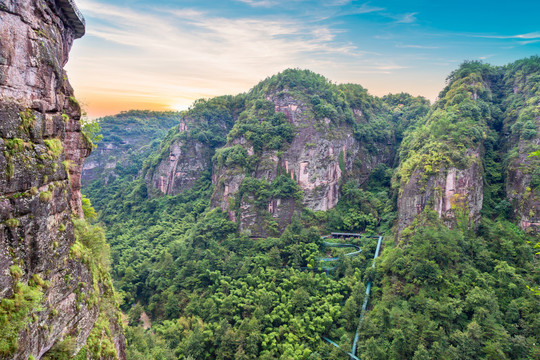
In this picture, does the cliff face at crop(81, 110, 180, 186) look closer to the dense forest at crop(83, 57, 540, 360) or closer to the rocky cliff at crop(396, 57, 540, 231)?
the dense forest at crop(83, 57, 540, 360)

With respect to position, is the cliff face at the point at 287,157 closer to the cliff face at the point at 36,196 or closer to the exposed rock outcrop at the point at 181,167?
the exposed rock outcrop at the point at 181,167

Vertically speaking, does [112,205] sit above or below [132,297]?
above

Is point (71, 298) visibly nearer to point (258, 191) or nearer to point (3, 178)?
point (3, 178)

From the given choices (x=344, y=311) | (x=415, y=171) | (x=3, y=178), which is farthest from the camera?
(x=415, y=171)

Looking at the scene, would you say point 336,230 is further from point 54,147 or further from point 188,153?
point 54,147

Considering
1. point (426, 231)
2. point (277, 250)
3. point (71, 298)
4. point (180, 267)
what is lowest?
point (180, 267)

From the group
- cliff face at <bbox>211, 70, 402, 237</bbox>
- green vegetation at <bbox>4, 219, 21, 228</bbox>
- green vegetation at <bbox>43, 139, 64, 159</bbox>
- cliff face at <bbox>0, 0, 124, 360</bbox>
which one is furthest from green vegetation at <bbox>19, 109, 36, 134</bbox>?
cliff face at <bbox>211, 70, 402, 237</bbox>

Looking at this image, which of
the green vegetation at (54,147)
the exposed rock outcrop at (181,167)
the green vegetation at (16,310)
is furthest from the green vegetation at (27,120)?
the exposed rock outcrop at (181,167)

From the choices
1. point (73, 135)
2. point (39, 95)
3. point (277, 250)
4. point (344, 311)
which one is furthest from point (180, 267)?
point (39, 95)
